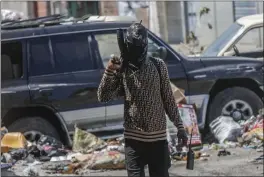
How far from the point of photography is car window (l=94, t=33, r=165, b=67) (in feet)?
30.5

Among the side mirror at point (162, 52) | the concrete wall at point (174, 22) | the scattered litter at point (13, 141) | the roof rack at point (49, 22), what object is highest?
the roof rack at point (49, 22)

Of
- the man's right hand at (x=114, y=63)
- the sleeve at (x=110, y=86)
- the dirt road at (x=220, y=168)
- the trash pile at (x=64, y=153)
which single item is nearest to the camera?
the man's right hand at (x=114, y=63)

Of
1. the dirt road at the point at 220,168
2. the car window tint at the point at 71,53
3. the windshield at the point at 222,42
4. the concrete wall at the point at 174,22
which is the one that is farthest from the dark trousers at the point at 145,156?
the concrete wall at the point at 174,22

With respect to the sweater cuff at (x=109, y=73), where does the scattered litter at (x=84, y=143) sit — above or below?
below

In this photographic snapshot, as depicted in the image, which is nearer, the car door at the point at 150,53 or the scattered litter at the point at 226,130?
the scattered litter at the point at 226,130

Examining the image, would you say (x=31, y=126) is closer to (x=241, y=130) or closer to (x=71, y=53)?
(x=71, y=53)

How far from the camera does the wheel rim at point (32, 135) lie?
355 inches

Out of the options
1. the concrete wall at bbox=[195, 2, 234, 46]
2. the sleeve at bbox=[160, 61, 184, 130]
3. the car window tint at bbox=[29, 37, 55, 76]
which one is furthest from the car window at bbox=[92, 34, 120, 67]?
the concrete wall at bbox=[195, 2, 234, 46]

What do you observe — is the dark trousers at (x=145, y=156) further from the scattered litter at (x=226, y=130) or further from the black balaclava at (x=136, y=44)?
the scattered litter at (x=226, y=130)

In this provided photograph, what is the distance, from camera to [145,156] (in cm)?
522

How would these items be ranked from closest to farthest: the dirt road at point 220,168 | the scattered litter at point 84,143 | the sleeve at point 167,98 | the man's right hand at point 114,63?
1. the man's right hand at point 114,63
2. the sleeve at point 167,98
3. the dirt road at point 220,168
4. the scattered litter at point 84,143

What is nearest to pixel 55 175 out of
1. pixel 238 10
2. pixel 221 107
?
pixel 221 107

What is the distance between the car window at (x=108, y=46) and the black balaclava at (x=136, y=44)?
163 inches

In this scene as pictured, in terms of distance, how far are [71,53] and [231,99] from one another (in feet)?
7.77
